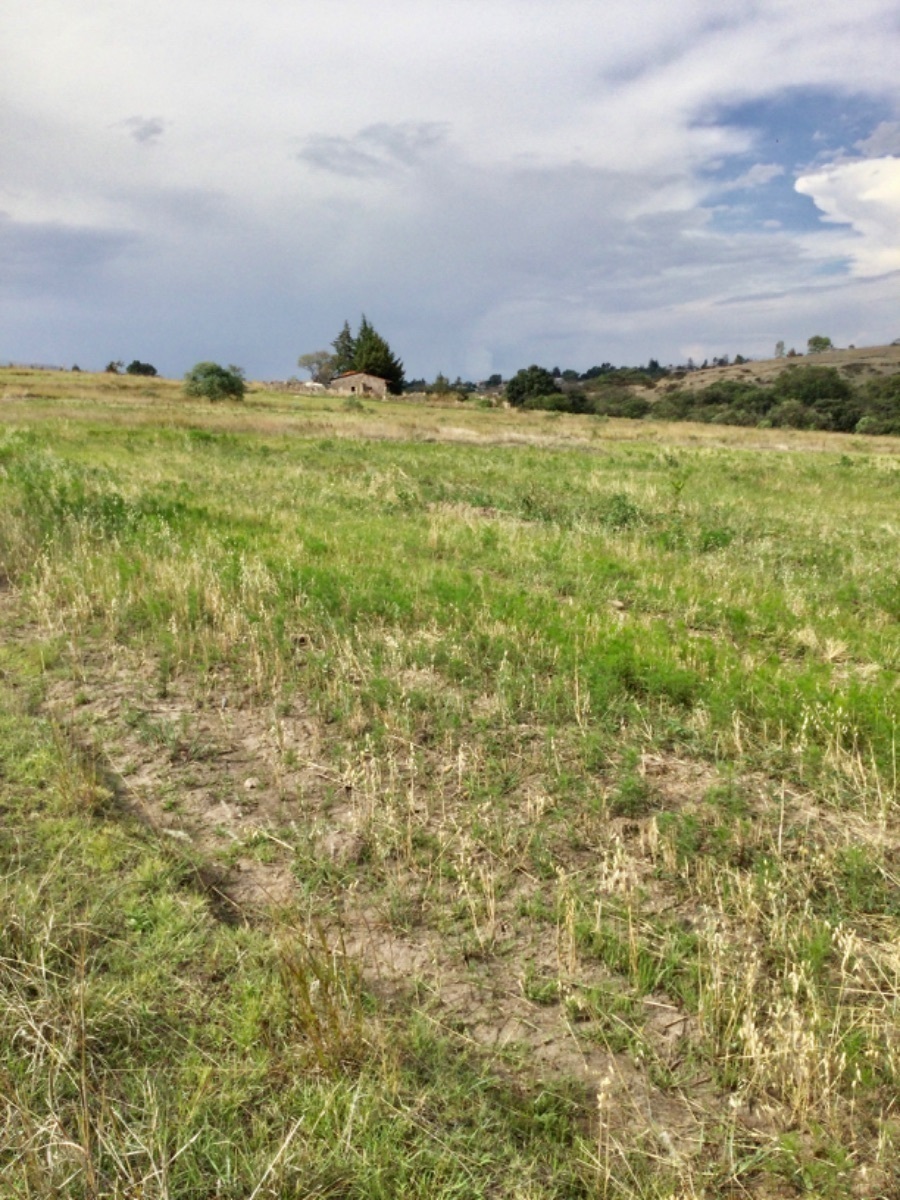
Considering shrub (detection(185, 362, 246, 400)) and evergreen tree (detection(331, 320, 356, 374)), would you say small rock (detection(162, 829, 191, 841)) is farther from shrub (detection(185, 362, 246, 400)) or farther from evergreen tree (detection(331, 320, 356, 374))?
evergreen tree (detection(331, 320, 356, 374))

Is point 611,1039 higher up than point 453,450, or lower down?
lower down

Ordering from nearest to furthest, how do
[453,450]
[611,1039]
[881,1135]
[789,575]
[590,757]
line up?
[881,1135] → [611,1039] → [590,757] → [789,575] → [453,450]

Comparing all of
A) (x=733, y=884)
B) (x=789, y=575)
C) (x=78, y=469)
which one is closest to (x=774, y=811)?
(x=733, y=884)

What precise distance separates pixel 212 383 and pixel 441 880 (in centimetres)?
6273

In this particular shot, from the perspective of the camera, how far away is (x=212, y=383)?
2357 inches

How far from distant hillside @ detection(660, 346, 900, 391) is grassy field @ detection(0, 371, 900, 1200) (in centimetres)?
12698

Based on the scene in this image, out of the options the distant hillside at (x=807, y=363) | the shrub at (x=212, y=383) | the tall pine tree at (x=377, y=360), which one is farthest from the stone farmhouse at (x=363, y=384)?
the distant hillside at (x=807, y=363)

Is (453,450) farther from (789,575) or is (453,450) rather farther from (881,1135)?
(881,1135)

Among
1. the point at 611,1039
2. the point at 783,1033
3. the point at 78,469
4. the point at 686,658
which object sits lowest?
the point at 611,1039

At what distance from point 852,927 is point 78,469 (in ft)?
57.3

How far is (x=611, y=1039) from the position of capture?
298 centimetres

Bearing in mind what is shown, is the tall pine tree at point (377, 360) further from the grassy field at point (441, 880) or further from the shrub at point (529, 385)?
the grassy field at point (441, 880)

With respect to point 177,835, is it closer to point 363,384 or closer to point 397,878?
point 397,878

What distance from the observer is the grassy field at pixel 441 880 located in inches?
99.3
